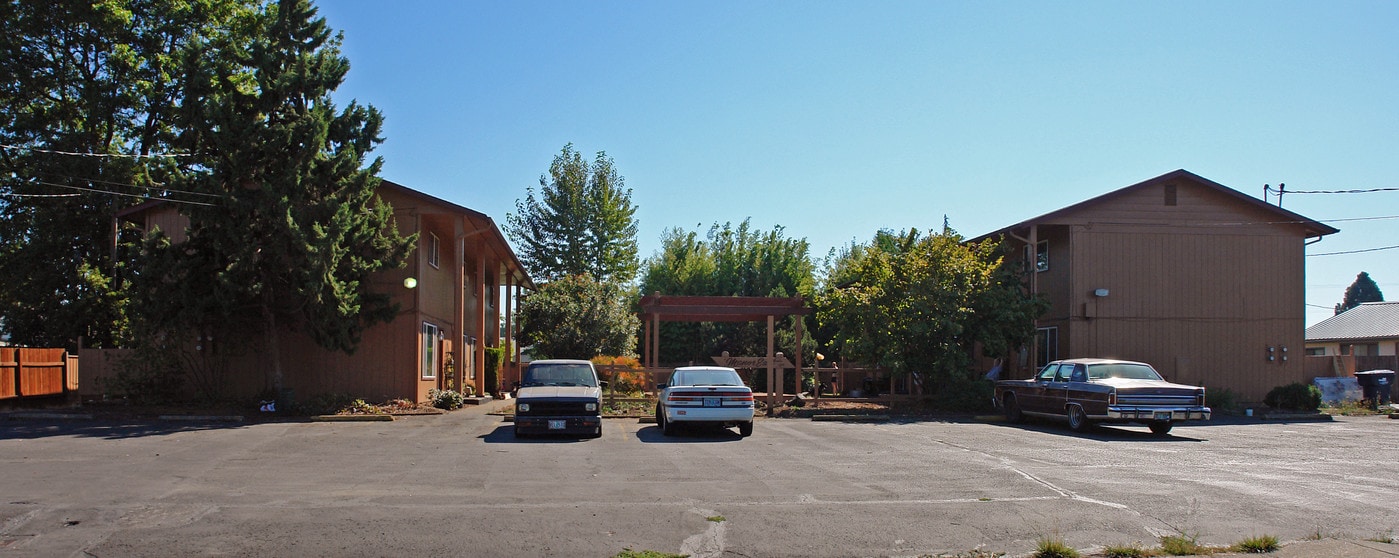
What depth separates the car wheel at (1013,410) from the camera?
21.8 meters

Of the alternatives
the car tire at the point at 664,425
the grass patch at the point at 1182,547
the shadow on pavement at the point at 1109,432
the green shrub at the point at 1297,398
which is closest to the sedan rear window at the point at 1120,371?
the shadow on pavement at the point at 1109,432

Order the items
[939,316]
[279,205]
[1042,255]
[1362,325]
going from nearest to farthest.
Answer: [279,205] → [939,316] → [1042,255] → [1362,325]

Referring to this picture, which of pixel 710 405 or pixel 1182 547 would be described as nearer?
pixel 1182 547

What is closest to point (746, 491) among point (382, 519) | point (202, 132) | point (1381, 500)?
point (382, 519)

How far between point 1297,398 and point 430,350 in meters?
22.6

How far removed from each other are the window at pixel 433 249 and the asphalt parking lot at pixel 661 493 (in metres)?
9.35

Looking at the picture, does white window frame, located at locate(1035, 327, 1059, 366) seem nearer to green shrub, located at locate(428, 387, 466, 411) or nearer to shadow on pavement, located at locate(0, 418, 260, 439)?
green shrub, located at locate(428, 387, 466, 411)

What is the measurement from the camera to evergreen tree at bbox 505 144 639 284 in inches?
2136

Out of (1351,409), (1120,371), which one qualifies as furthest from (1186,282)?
(1120,371)

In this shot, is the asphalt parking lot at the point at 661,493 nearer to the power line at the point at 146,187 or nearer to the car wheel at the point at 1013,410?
the car wheel at the point at 1013,410

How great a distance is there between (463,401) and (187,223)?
827 centimetres

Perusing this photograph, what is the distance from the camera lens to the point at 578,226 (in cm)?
5412

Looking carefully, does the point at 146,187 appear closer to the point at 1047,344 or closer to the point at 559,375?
the point at 559,375

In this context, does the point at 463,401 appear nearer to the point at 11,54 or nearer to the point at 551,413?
the point at 551,413
